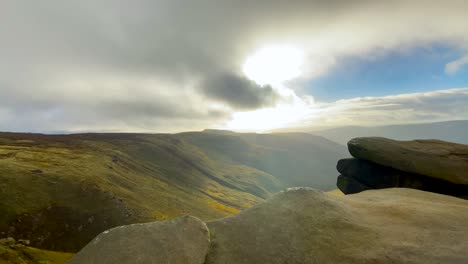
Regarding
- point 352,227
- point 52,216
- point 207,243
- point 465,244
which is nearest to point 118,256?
point 207,243

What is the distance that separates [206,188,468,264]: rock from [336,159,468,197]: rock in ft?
73.4

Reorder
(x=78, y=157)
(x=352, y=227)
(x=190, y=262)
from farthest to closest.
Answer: (x=78, y=157)
(x=352, y=227)
(x=190, y=262)

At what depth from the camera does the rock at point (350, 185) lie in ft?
187

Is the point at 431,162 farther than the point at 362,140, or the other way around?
the point at 362,140

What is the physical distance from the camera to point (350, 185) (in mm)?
59406

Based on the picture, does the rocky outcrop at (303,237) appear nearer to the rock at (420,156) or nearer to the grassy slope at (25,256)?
the rock at (420,156)

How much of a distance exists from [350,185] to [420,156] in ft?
47.7

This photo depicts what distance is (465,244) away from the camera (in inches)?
775

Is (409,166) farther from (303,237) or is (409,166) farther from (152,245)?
(152,245)

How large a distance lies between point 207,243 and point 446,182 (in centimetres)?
4220

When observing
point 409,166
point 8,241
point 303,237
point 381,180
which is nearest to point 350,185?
point 381,180

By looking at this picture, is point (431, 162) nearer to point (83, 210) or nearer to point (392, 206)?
point (392, 206)

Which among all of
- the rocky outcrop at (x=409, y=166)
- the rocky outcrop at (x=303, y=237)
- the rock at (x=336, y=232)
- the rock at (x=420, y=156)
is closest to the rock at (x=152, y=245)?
the rocky outcrop at (x=303, y=237)

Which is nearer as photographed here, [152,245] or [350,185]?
[152,245]
